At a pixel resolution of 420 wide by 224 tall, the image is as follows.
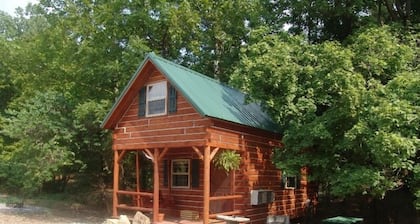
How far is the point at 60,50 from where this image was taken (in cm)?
2531

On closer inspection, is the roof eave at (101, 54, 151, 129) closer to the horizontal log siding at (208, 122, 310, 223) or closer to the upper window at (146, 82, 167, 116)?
the upper window at (146, 82, 167, 116)

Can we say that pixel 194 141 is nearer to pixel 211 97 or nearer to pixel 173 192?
pixel 211 97

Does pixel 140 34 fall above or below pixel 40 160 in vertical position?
above

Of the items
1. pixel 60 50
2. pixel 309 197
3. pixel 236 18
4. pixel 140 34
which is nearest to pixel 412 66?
pixel 309 197

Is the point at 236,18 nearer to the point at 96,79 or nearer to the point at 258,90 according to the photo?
the point at 96,79

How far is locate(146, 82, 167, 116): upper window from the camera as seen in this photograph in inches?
565

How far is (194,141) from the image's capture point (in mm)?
13016

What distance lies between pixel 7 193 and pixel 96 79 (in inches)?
469

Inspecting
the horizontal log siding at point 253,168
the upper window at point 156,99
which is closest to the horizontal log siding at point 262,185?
the horizontal log siding at point 253,168

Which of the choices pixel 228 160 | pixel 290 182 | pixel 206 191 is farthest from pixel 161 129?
pixel 290 182

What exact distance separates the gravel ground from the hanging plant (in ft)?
23.8

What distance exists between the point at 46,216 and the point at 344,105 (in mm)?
13711

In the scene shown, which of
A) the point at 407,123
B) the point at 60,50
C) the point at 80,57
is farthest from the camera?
the point at 60,50

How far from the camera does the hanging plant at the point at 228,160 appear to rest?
530 inches
